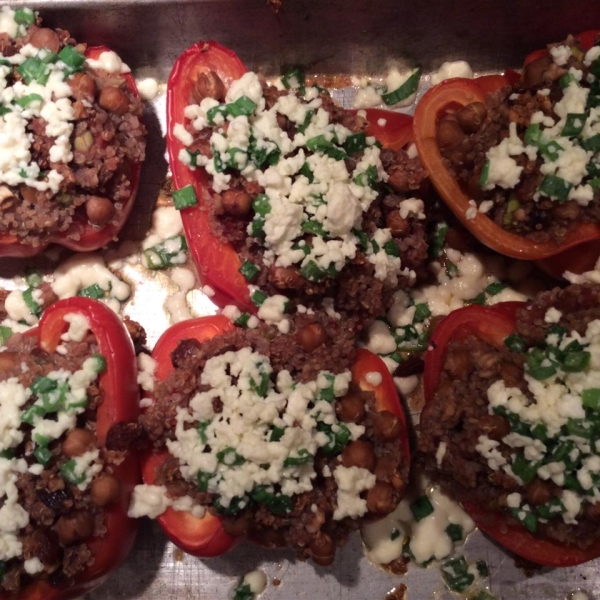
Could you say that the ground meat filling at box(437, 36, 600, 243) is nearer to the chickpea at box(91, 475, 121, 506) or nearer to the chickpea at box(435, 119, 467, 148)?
the chickpea at box(435, 119, 467, 148)

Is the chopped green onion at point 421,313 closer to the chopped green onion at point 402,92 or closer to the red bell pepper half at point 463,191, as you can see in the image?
the red bell pepper half at point 463,191

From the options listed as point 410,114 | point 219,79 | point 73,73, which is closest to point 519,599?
point 410,114

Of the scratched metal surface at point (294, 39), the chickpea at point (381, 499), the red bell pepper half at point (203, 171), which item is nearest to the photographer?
the chickpea at point (381, 499)

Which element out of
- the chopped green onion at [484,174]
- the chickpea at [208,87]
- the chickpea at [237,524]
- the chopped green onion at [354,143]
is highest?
the chickpea at [208,87]

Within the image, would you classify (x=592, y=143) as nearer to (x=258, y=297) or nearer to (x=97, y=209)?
(x=258, y=297)

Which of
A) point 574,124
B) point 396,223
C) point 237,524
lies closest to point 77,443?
point 237,524

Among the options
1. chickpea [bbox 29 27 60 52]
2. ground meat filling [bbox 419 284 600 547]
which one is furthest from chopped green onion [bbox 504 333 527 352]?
chickpea [bbox 29 27 60 52]

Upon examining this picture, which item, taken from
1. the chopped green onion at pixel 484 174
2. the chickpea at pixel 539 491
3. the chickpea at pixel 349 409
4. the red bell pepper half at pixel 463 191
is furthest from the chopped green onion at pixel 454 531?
the chopped green onion at pixel 484 174
